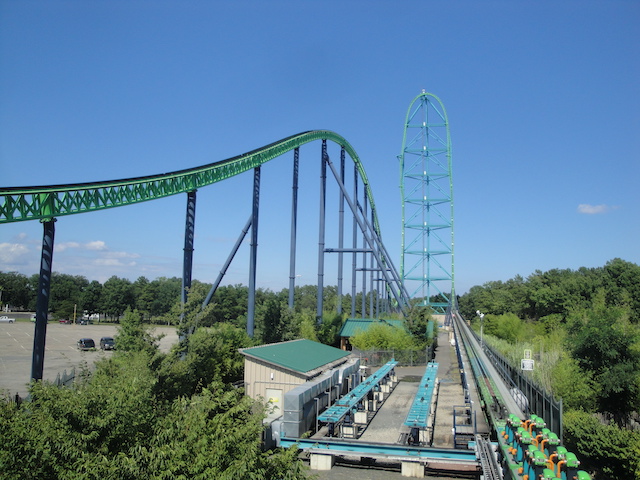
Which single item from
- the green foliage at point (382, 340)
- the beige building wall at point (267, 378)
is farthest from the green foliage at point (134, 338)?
the green foliage at point (382, 340)

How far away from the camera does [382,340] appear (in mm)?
31703

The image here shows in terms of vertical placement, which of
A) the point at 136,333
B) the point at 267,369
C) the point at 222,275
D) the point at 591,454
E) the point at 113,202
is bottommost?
the point at 591,454

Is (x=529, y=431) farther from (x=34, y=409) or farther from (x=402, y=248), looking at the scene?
(x=402, y=248)

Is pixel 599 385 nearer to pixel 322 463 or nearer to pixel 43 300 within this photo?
pixel 322 463

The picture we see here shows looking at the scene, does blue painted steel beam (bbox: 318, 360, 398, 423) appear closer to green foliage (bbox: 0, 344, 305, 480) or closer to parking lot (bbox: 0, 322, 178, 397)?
parking lot (bbox: 0, 322, 178, 397)

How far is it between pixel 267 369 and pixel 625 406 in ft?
57.2

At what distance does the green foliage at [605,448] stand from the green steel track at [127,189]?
51.7 feet

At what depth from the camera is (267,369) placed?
1659cm

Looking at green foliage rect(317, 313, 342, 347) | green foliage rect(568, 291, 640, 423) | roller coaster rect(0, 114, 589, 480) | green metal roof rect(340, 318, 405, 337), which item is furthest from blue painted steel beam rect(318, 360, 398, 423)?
green metal roof rect(340, 318, 405, 337)

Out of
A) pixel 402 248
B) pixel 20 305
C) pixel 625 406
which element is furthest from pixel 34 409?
pixel 20 305

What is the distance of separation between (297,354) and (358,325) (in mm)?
16826

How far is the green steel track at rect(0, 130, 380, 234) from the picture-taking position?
1198 cm

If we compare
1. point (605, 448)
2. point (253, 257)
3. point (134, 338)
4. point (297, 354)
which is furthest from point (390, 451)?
point (253, 257)

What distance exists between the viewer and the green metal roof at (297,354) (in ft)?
54.7
